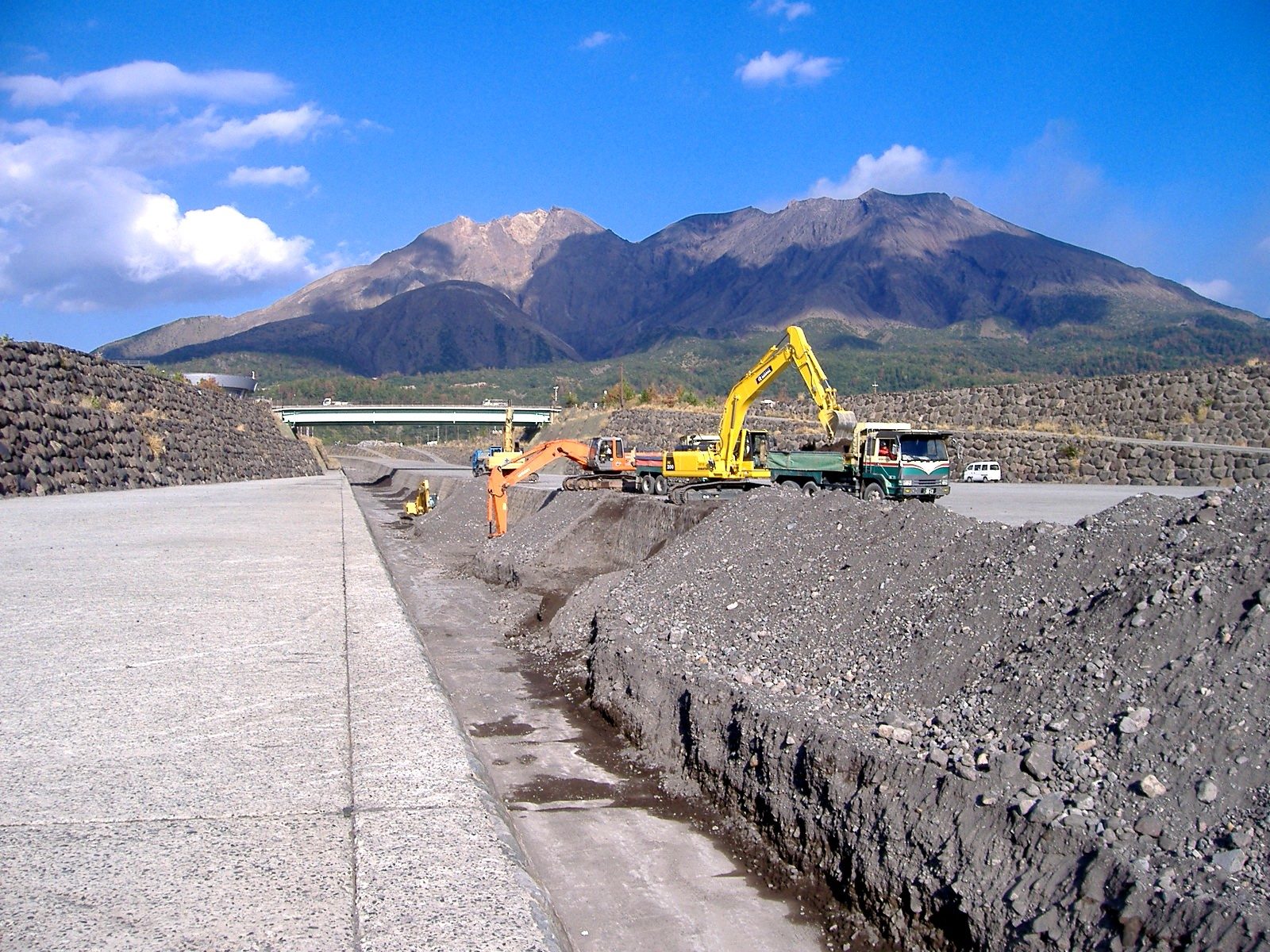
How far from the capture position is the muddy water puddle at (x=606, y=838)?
5.82 m

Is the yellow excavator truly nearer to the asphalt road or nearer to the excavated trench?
the asphalt road

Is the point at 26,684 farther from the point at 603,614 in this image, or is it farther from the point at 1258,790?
the point at 1258,790

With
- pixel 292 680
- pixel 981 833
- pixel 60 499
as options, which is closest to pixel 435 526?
pixel 60 499

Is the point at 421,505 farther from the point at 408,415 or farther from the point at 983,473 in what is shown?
the point at 408,415

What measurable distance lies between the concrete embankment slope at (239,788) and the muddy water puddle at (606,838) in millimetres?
698

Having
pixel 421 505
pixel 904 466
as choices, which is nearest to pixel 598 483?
pixel 421 505

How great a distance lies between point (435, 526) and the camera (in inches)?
1187

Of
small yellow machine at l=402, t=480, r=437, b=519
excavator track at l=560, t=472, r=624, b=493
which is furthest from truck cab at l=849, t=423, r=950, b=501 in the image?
small yellow machine at l=402, t=480, r=437, b=519

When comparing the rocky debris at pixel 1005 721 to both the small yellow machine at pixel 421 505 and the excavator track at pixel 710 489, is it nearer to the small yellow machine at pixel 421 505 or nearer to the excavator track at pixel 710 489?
the excavator track at pixel 710 489

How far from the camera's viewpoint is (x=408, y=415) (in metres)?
86.4

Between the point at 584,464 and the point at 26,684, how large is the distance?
22.9 metres

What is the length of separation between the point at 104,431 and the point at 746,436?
23.3 metres

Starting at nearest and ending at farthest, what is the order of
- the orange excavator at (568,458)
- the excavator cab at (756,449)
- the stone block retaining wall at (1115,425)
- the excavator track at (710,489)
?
the orange excavator at (568,458) < the excavator track at (710,489) < the excavator cab at (756,449) < the stone block retaining wall at (1115,425)

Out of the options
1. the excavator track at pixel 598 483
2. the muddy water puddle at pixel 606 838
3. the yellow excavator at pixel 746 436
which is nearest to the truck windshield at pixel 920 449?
the yellow excavator at pixel 746 436
